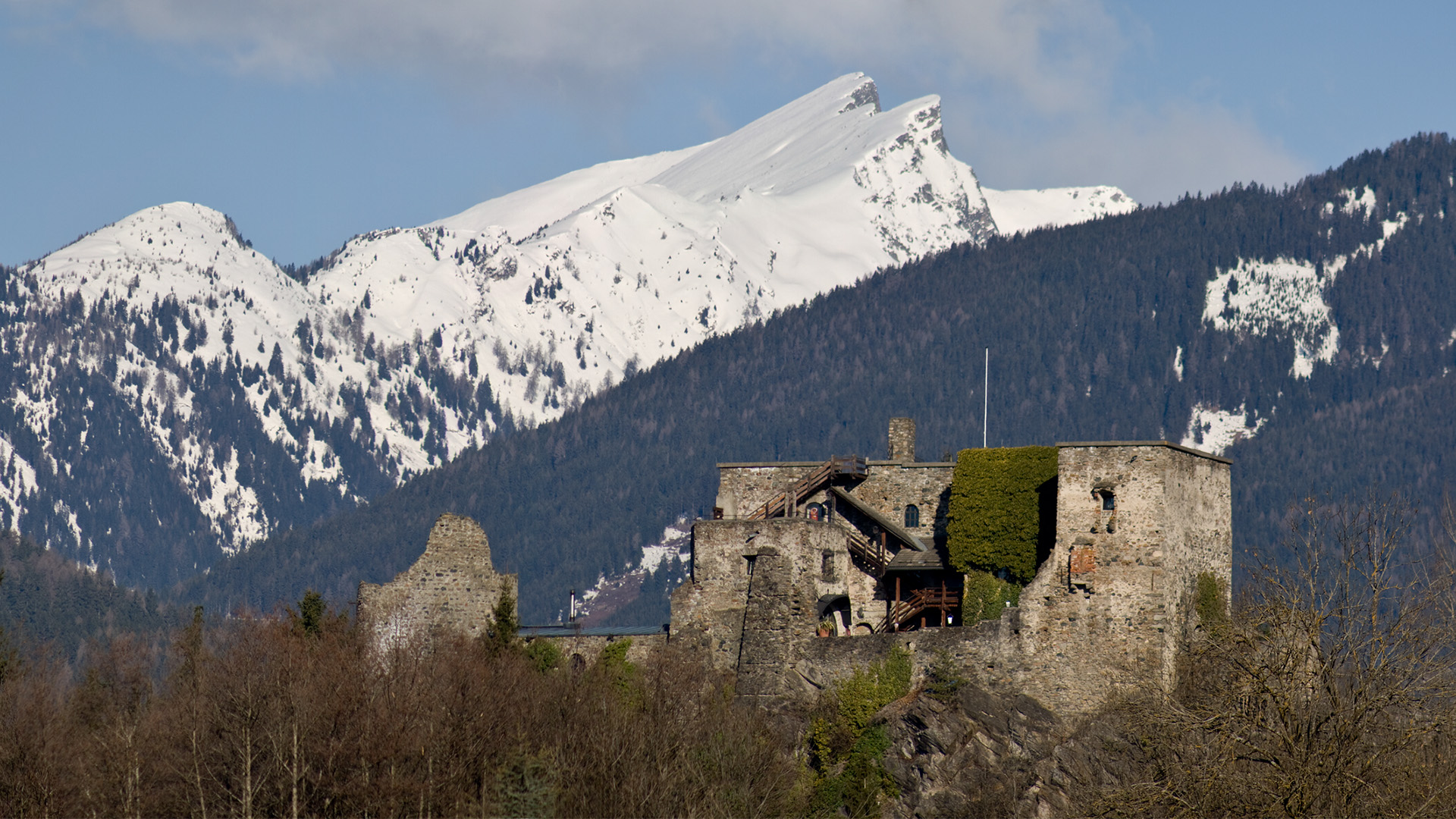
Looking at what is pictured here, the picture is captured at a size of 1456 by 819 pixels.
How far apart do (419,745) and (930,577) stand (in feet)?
79.7

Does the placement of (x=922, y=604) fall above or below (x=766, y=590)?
below

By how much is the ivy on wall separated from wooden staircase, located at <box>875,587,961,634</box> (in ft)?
5.94

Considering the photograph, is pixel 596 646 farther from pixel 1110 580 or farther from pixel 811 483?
pixel 1110 580

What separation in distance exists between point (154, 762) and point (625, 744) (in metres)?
18.6

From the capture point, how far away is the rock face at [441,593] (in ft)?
275

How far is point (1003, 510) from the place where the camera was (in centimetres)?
8219

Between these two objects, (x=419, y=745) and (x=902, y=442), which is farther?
(x=902, y=442)

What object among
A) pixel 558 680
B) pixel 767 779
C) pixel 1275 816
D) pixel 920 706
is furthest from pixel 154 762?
pixel 1275 816

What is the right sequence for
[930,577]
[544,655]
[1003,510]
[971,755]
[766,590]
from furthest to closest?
[930,577], [1003,510], [544,655], [766,590], [971,755]

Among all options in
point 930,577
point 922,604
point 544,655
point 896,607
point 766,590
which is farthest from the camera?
point 930,577

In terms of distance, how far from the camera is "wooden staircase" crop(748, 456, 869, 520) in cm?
8875

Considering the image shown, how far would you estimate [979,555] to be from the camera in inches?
3241

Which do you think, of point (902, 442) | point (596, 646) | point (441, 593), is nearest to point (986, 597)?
point (902, 442)

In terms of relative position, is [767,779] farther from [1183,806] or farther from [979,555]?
[1183,806]
